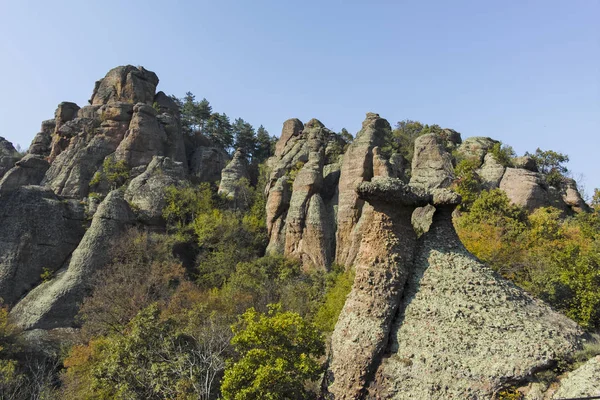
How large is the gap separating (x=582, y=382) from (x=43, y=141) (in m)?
53.0

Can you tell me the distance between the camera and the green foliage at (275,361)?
11.2m

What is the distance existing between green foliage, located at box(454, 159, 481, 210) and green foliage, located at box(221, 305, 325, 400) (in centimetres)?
1974

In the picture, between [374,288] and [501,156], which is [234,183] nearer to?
[501,156]

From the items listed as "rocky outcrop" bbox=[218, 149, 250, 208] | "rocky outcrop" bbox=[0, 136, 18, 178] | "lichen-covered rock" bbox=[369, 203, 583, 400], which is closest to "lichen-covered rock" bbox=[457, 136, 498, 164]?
"rocky outcrop" bbox=[218, 149, 250, 208]

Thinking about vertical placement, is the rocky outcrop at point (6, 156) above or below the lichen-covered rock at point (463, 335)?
above

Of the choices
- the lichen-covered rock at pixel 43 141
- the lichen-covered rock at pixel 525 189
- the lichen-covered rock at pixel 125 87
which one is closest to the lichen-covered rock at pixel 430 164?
the lichen-covered rock at pixel 525 189

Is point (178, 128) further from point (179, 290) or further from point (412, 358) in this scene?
point (412, 358)

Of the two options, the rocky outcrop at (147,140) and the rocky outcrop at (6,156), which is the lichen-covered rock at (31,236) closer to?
the rocky outcrop at (147,140)

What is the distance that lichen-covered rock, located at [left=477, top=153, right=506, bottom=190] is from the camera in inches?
1193

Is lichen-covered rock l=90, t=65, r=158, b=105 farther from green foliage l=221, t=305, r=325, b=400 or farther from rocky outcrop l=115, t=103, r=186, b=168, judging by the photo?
green foliage l=221, t=305, r=325, b=400

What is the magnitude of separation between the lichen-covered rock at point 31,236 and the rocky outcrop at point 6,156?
795 inches

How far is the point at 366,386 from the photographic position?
10.9 meters

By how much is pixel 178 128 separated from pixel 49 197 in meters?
18.3

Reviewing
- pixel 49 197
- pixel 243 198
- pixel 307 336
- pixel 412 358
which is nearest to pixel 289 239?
pixel 243 198
